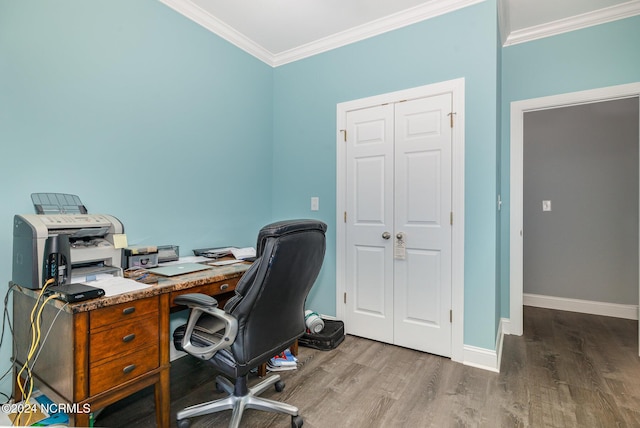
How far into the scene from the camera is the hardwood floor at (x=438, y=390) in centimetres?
169

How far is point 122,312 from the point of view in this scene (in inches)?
53.6

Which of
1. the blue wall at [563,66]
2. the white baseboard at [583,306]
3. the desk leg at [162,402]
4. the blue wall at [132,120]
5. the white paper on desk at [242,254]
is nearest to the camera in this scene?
the desk leg at [162,402]

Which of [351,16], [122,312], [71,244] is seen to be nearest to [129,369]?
[122,312]

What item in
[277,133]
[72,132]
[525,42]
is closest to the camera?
[72,132]

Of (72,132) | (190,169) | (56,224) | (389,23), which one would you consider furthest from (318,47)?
(56,224)

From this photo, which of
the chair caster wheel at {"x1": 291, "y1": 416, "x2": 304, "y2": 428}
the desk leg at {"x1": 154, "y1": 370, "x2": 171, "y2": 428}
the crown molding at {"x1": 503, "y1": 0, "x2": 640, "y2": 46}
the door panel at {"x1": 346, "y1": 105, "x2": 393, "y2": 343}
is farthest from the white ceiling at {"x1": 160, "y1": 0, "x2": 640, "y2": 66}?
the chair caster wheel at {"x1": 291, "y1": 416, "x2": 304, "y2": 428}

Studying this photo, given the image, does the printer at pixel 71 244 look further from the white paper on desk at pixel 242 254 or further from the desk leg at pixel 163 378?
the white paper on desk at pixel 242 254

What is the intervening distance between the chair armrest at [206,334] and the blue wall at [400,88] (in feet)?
5.43

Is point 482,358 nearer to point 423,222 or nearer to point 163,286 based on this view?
point 423,222

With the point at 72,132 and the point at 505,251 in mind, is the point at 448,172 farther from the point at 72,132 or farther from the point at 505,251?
the point at 72,132

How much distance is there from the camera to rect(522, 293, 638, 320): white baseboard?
10.8 feet

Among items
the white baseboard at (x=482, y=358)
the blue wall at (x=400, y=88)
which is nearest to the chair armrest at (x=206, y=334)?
the blue wall at (x=400, y=88)

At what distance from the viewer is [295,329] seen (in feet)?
5.49

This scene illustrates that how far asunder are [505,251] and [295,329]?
2259 mm
